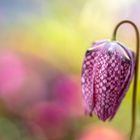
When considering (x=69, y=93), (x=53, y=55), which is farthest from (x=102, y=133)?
(x=53, y=55)

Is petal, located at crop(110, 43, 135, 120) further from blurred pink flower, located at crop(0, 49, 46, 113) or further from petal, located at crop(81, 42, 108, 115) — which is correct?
blurred pink flower, located at crop(0, 49, 46, 113)

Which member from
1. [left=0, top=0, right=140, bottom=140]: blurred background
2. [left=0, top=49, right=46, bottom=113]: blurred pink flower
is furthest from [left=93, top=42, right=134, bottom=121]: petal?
[left=0, top=49, right=46, bottom=113]: blurred pink flower

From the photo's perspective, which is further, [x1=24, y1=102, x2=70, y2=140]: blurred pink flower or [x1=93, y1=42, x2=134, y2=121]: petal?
[x1=24, y1=102, x2=70, y2=140]: blurred pink flower

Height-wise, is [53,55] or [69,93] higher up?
[53,55]

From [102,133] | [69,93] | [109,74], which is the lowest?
[102,133]

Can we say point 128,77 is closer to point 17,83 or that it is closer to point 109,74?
point 109,74

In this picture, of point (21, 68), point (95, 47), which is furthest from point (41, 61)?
point (95, 47)

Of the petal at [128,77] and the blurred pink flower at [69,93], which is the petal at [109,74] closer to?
the petal at [128,77]
